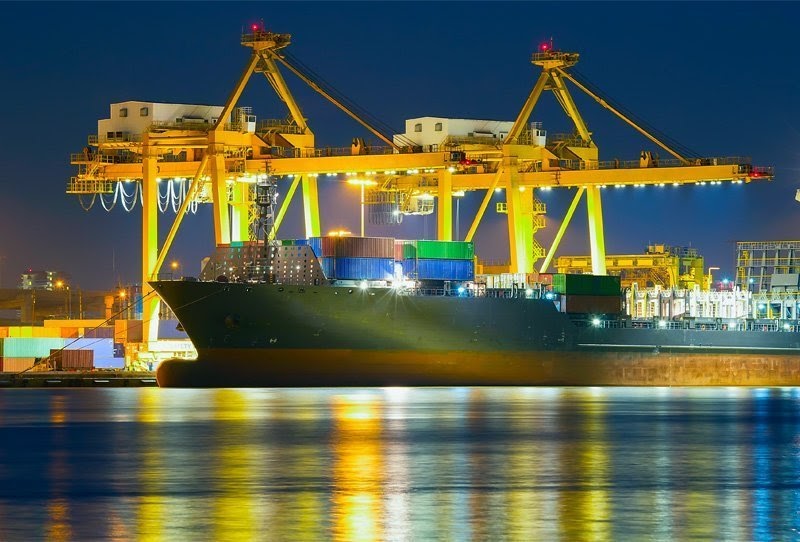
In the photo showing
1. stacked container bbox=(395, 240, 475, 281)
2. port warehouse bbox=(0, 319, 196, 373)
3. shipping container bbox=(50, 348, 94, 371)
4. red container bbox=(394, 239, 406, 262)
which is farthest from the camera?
port warehouse bbox=(0, 319, 196, 373)

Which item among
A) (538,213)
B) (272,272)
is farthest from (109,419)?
(538,213)

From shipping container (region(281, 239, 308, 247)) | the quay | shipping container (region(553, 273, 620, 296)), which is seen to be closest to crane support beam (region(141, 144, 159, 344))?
the quay

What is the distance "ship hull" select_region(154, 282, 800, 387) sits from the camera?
197 ft

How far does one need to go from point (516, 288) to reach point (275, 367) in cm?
1234

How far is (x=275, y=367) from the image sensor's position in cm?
6012

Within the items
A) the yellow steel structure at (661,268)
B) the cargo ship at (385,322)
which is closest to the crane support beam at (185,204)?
the cargo ship at (385,322)

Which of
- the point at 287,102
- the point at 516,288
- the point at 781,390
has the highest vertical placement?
the point at 287,102

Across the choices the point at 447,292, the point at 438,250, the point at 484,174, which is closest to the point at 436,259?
the point at 438,250

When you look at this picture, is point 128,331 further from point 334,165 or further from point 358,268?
point 358,268

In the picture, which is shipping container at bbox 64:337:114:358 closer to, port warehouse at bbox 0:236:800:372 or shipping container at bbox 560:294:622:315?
port warehouse at bbox 0:236:800:372

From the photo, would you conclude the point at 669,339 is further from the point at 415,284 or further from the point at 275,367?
the point at 275,367

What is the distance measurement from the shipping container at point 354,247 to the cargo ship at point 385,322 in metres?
0.04

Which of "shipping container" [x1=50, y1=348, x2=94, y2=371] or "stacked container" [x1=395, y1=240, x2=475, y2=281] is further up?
"stacked container" [x1=395, y1=240, x2=475, y2=281]

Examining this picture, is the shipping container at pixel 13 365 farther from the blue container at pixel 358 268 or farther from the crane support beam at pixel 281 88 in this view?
the blue container at pixel 358 268
